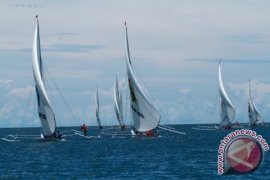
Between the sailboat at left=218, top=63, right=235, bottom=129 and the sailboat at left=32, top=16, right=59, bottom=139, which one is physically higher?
the sailboat at left=32, top=16, right=59, bottom=139

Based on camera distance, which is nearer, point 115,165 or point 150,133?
point 115,165

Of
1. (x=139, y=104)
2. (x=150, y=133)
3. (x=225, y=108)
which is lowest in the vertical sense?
(x=225, y=108)

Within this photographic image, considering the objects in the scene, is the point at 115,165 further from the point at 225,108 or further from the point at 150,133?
the point at 225,108

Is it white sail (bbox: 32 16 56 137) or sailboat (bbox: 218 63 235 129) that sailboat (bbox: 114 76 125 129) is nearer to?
sailboat (bbox: 218 63 235 129)

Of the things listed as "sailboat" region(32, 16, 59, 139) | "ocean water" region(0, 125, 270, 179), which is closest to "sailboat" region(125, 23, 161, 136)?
"ocean water" region(0, 125, 270, 179)

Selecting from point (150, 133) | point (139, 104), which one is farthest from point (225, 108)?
point (139, 104)

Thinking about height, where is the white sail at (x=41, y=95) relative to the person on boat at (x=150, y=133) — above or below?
above

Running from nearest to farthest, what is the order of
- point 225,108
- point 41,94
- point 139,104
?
point 41,94
point 139,104
point 225,108

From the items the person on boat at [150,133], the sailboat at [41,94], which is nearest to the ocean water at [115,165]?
the sailboat at [41,94]

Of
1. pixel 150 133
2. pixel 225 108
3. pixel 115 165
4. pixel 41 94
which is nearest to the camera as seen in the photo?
pixel 115 165

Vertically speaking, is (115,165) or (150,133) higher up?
(115,165)

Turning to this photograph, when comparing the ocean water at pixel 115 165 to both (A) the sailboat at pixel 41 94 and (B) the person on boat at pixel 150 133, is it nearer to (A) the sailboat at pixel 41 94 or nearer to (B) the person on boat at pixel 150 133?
(A) the sailboat at pixel 41 94

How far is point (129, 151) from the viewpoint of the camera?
103 meters

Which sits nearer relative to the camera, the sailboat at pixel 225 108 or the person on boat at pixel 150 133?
the person on boat at pixel 150 133
